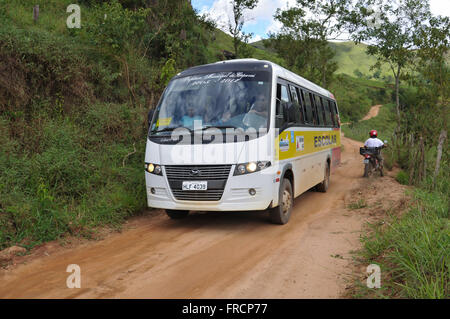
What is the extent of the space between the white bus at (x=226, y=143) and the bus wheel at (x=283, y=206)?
0.06ft

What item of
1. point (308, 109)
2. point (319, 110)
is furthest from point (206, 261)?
point (319, 110)

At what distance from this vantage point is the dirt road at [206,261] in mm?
3994

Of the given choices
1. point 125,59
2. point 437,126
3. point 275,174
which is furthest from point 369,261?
point 437,126

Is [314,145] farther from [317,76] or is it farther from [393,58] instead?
[317,76]

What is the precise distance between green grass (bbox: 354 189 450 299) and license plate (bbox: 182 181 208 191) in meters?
2.49

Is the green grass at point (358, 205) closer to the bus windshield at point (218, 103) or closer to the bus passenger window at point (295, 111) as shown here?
the bus passenger window at point (295, 111)

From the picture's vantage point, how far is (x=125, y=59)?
37.3ft

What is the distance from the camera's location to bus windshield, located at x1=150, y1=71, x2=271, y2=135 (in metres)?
6.32

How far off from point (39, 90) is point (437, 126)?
13.5m

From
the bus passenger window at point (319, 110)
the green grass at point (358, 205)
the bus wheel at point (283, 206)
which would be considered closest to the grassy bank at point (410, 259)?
the bus wheel at point (283, 206)

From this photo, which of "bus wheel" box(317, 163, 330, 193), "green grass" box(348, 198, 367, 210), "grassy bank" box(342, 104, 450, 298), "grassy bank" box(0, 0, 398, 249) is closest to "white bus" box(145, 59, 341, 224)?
"grassy bank" box(0, 0, 398, 249)

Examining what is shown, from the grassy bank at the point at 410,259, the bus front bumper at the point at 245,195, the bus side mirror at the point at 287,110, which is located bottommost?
the grassy bank at the point at 410,259

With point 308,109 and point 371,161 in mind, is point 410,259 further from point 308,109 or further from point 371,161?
point 371,161

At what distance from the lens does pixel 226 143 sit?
604 centimetres
